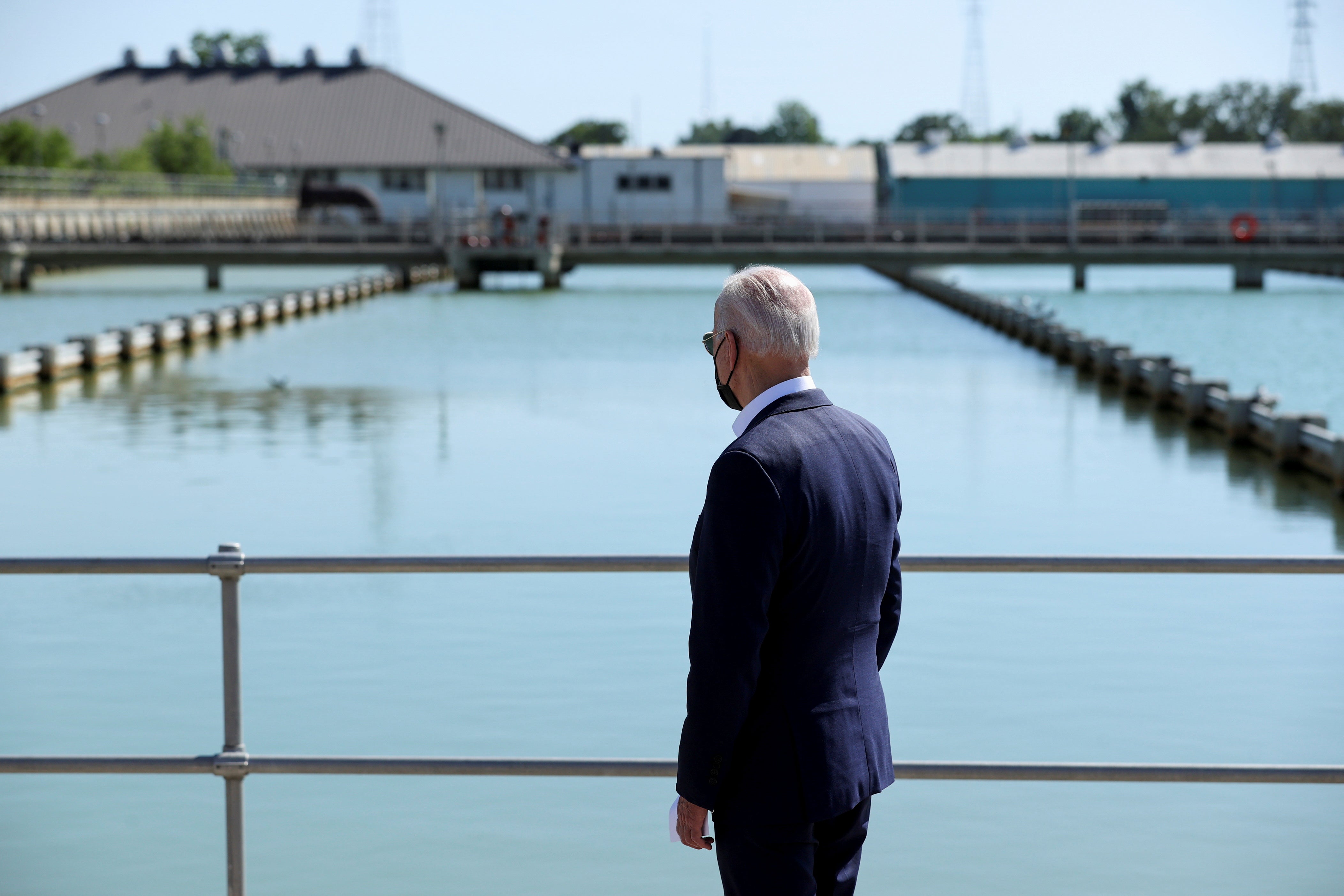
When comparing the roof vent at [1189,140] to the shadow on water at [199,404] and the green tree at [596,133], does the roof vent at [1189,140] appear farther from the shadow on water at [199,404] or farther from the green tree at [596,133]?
the green tree at [596,133]

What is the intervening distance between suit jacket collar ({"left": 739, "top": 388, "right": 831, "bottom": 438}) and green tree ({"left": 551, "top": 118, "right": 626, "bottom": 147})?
534 ft

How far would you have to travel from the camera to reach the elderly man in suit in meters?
2.85

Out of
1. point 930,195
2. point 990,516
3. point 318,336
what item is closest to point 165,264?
point 318,336

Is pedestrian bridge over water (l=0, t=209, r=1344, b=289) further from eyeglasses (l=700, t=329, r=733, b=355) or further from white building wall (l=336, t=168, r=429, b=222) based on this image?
eyeglasses (l=700, t=329, r=733, b=355)

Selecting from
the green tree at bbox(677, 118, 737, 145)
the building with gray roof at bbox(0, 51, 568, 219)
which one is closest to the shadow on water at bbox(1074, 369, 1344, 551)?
the building with gray roof at bbox(0, 51, 568, 219)

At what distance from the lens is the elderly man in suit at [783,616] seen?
9.35 ft

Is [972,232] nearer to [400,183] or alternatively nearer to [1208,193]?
[1208,193]

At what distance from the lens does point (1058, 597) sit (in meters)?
12.8

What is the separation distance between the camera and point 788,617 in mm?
2939

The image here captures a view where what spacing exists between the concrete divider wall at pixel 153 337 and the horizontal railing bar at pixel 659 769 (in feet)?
80.3

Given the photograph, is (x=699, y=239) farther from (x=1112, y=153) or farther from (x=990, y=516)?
(x=990, y=516)

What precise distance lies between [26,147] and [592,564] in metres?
67.7

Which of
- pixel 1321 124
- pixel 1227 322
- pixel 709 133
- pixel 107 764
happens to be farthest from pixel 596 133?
pixel 107 764

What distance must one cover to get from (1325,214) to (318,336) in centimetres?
5265
